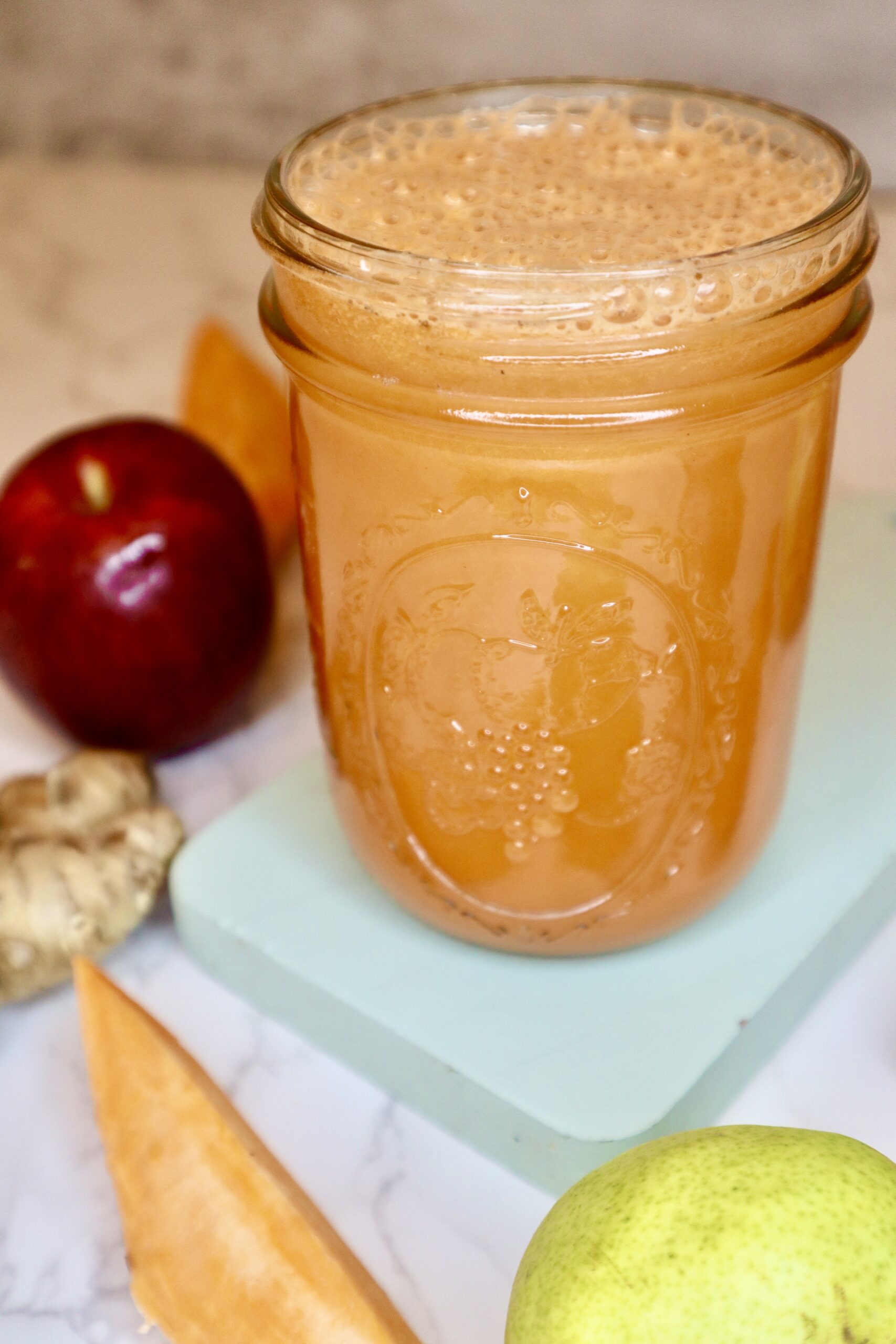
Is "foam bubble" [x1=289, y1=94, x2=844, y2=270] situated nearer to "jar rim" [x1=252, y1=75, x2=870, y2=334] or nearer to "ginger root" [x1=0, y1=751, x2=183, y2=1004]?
"jar rim" [x1=252, y1=75, x2=870, y2=334]

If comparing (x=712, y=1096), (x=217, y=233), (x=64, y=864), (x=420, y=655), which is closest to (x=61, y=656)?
(x=64, y=864)

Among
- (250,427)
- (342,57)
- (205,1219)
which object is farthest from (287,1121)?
(342,57)

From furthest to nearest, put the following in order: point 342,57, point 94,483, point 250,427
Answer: point 342,57 < point 250,427 < point 94,483

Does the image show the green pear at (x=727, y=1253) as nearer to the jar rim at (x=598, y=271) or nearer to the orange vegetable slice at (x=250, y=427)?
the jar rim at (x=598, y=271)

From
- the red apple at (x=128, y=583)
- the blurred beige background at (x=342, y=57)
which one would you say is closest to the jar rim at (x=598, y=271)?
the red apple at (x=128, y=583)

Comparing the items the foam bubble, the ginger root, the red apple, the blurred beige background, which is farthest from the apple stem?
the blurred beige background

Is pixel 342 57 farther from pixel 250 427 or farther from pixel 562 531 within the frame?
pixel 562 531
